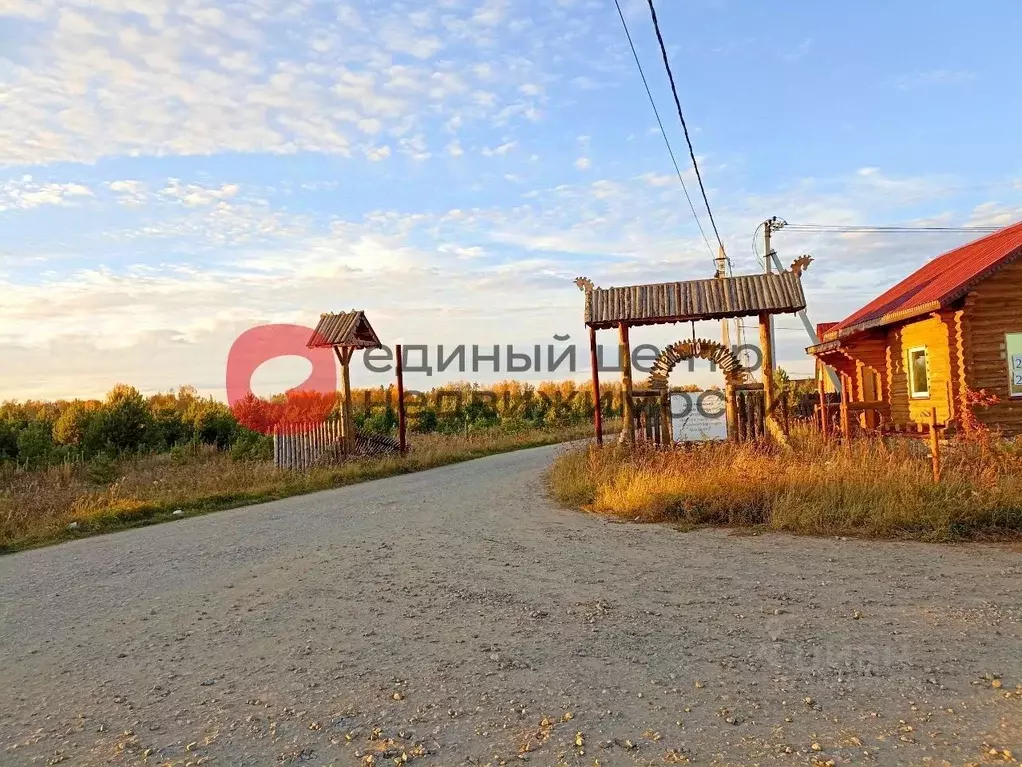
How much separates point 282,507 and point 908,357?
1393 centimetres

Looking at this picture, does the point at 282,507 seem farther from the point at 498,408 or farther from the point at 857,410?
the point at 498,408

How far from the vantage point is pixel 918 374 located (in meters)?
17.0

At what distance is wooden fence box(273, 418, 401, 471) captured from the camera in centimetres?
1800

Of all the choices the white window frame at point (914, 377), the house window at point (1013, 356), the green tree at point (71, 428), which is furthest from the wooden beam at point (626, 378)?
the green tree at point (71, 428)

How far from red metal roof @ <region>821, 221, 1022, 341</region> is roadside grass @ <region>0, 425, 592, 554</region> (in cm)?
1126

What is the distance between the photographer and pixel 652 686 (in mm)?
4297

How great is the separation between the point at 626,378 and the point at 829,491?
19.5ft

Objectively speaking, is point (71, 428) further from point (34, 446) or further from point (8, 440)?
point (34, 446)

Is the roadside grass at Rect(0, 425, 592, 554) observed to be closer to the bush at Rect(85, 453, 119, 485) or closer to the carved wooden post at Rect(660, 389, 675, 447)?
the bush at Rect(85, 453, 119, 485)

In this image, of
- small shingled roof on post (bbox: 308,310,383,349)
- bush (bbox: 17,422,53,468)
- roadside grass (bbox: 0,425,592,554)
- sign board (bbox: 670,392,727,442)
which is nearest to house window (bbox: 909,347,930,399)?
sign board (bbox: 670,392,727,442)

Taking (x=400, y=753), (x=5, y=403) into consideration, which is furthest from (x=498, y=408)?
A: (x=400, y=753)

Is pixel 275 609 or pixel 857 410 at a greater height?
pixel 857 410

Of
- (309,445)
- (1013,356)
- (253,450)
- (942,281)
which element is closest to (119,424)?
(253,450)

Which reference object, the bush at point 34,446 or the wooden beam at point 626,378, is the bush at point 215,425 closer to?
the bush at point 34,446
